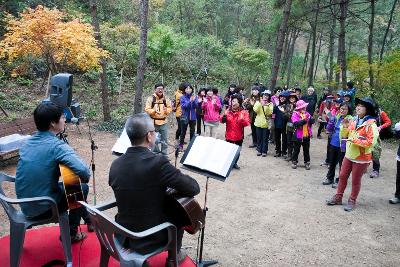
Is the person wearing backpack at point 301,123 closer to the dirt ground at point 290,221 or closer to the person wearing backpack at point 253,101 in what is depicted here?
the dirt ground at point 290,221

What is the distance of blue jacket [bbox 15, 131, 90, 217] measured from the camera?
3.28 meters

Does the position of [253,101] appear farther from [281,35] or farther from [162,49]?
[162,49]

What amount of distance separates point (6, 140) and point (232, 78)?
15704 mm

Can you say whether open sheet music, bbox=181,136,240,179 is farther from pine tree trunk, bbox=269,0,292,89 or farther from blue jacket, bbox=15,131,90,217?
pine tree trunk, bbox=269,0,292,89

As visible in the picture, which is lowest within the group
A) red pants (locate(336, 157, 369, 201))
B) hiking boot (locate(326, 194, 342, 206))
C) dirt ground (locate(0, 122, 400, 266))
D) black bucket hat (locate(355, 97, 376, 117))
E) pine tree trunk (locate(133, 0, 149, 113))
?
dirt ground (locate(0, 122, 400, 266))

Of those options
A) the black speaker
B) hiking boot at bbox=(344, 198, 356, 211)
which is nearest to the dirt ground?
hiking boot at bbox=(344, 198, 356, 211)

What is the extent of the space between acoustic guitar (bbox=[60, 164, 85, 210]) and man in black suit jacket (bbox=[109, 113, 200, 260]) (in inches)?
25.6

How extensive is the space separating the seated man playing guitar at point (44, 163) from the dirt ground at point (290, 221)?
107cm

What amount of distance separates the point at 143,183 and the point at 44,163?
112cm

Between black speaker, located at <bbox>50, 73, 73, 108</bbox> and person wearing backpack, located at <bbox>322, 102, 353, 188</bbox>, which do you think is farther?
person wearing backpack, located at <bbox>322, 102, 353, 188</bbox>

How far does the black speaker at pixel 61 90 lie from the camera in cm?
485

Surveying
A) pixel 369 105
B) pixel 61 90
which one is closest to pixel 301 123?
pixel 369 105

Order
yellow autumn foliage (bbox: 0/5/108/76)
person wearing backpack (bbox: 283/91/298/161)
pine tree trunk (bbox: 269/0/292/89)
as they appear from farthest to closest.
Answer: pine tree trunk (bbox: 269/0/292/89), yellow autumn foliage (bbox: 0/5/108/76), person wearing backpack (bbox: 283/91/298/161)

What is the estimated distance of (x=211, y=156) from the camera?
11.8 feet
